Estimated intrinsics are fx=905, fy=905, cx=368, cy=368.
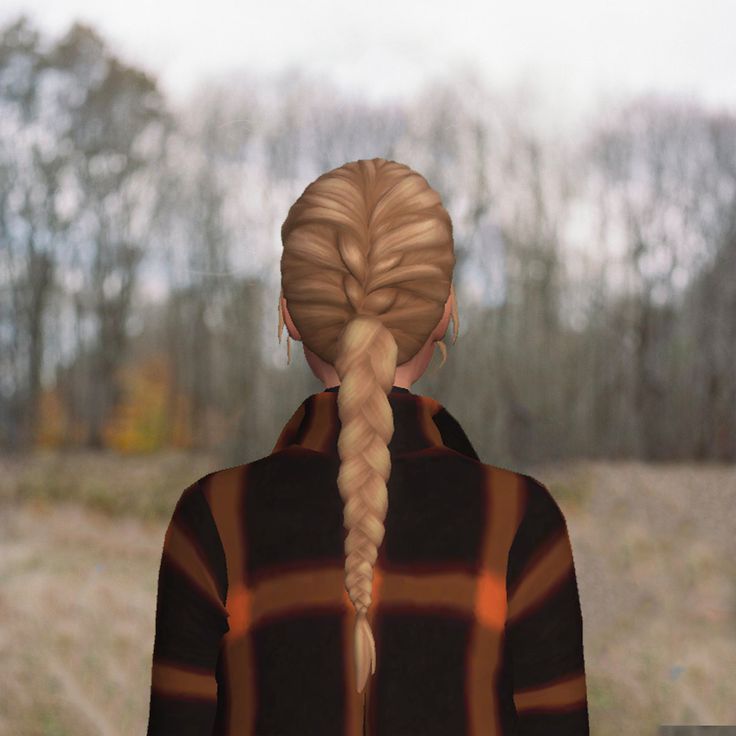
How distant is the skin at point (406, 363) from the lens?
1134mm

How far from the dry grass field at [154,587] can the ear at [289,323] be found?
626cm

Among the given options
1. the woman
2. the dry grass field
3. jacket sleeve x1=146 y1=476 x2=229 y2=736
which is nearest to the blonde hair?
the woman

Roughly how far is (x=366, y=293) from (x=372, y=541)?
290 millimetres

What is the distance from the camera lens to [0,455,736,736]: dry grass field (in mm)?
6906

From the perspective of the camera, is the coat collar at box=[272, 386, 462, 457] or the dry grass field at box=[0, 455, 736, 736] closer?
the coat collar at box=[272, 386, 462, 457]

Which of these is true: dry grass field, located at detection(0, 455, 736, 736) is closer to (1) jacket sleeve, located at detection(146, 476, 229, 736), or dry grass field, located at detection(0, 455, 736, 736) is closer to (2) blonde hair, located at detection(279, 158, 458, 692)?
(1) jacket sleeve, located at detection(146, 476, 229, 736)

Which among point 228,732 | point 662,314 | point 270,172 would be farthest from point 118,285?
point 228,732

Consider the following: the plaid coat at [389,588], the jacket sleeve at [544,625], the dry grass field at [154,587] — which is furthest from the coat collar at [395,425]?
the dry grass field at [154,587]

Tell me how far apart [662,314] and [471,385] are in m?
2.29

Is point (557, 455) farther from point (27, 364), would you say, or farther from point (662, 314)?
point (27, 364)

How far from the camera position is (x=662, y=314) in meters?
10.1

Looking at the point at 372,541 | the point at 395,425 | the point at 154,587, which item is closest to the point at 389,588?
the point at 372,541

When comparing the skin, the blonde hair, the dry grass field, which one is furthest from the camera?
the dry grass field

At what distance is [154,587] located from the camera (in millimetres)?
8344
